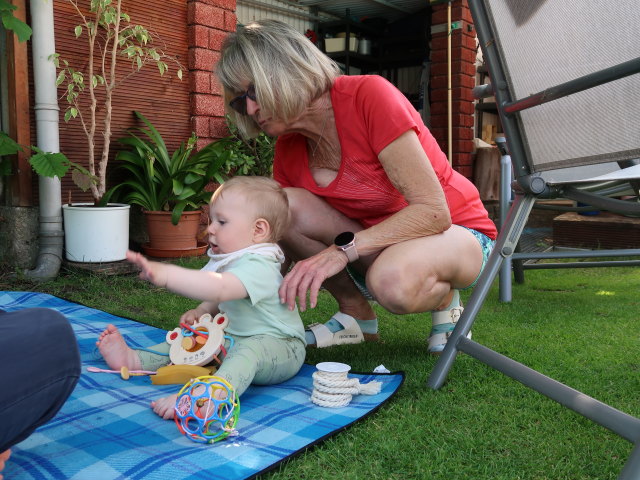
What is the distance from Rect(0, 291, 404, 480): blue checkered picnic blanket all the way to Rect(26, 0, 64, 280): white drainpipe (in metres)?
1.71

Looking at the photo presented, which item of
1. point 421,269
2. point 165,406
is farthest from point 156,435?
point 421,269

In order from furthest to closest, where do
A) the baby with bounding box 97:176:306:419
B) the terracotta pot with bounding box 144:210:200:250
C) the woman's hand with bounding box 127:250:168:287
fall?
the terracotta pot with bounding box 144:210:200:250
the baby with bounding box 97:176:306:419
the woman's hand with bounding box 127:250:168:287

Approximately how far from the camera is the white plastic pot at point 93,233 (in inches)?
120

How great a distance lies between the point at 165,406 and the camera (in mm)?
1301

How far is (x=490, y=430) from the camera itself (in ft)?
4.15

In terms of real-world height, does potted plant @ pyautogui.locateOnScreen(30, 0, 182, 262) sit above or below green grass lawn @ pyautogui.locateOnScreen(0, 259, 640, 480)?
above

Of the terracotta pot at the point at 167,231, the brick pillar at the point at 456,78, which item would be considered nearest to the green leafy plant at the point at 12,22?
the terracotta pot at the point at 167,231

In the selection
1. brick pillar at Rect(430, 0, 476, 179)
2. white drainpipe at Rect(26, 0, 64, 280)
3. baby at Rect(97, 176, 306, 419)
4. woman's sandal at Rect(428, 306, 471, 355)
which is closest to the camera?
baby at Rect(97, 176, 306, 419)

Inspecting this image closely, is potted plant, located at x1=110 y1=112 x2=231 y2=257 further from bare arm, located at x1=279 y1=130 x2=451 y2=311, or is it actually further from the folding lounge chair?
the folding lounge chair

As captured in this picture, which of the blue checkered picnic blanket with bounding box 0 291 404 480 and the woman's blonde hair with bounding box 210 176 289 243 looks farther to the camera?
the woman's blonde hair with bounding box 210 176 289 243

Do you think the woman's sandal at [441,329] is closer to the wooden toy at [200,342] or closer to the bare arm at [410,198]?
the bare arm at [410,198]

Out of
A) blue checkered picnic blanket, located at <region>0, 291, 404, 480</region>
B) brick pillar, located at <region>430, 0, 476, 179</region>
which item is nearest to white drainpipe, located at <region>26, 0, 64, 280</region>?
blue checkered picnic blanket, located at <region>0, 291, 404, 480</region>

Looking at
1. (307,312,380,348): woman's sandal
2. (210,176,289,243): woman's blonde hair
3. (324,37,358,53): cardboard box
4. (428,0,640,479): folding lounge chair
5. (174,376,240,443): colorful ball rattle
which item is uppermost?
(324,37,358,53): cardboard box

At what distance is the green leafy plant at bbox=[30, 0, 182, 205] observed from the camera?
120 inches
